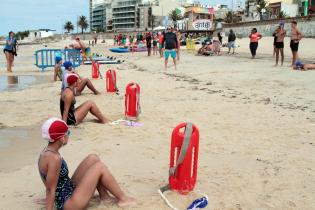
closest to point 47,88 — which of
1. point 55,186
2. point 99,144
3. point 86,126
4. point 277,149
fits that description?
point 86,126

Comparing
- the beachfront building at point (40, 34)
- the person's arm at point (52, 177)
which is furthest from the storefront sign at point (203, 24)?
the beachfront building at point (40, 34)

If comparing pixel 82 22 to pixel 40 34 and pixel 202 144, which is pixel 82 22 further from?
pixel 202 144

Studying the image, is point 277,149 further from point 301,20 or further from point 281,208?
point 301,20

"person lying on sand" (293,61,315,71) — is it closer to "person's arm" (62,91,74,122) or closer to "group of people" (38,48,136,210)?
"person's arm" (62,91,74,122)

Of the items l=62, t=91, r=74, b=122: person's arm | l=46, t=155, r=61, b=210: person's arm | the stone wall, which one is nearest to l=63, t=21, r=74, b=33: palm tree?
the stone wall

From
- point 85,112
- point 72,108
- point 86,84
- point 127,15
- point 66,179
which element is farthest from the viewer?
point 127,15

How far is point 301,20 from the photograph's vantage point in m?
36.5

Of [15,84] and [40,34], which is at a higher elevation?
[40,34]

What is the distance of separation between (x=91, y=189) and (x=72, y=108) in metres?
3.20

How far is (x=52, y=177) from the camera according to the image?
3.20 m

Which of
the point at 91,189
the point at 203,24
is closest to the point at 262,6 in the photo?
the point at 203,24

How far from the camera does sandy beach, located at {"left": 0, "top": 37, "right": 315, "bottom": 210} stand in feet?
12.8

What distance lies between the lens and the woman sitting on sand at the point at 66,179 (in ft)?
10.5

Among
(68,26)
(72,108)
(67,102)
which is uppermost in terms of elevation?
(68,26)
